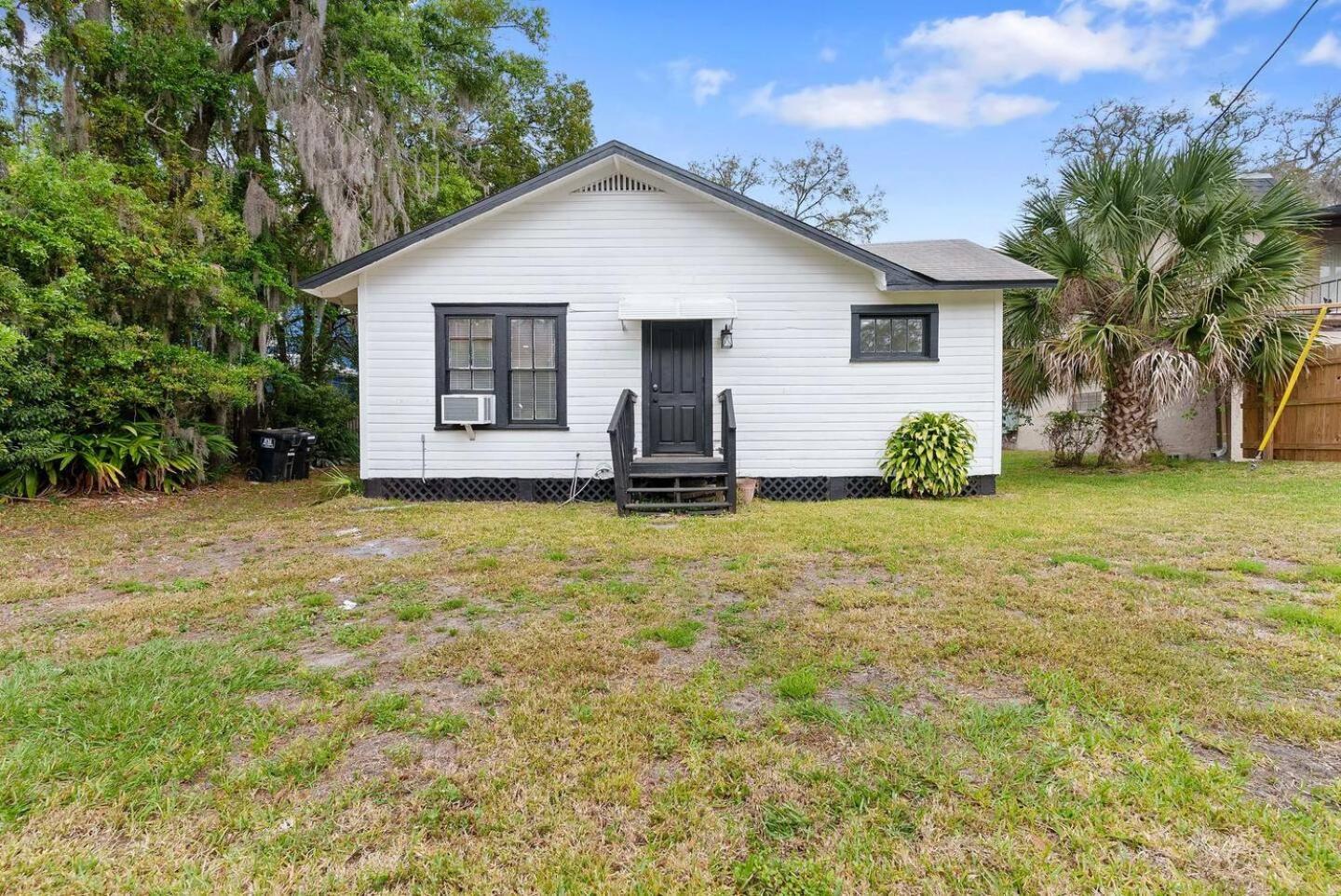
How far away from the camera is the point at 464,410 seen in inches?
302

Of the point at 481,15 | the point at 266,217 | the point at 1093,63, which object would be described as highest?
the point at 1093,63

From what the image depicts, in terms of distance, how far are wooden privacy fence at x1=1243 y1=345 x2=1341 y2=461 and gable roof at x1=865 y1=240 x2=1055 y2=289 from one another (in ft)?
18.3

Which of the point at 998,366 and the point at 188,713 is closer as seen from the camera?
the point at 188,713

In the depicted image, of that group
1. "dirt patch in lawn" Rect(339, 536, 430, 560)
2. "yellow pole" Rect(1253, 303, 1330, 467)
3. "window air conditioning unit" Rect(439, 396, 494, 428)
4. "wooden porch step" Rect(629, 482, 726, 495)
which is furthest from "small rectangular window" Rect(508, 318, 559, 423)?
"yellow pole" Rect(1253, 303, 1330, 467)

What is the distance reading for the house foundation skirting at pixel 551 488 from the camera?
7.90 meters

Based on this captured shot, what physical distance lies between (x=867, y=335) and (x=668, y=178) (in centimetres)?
325

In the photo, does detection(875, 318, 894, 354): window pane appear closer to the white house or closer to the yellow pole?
the white house

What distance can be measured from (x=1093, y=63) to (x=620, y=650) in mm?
22210

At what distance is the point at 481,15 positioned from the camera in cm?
1248

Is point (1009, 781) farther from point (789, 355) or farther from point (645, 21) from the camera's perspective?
point (645, 21)

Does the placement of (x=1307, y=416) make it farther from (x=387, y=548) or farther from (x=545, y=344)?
(x=387, y=548)

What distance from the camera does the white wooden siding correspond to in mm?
7750

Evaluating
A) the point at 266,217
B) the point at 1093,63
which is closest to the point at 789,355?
the point at 266,217

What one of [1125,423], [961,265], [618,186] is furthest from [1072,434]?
[618,186]
